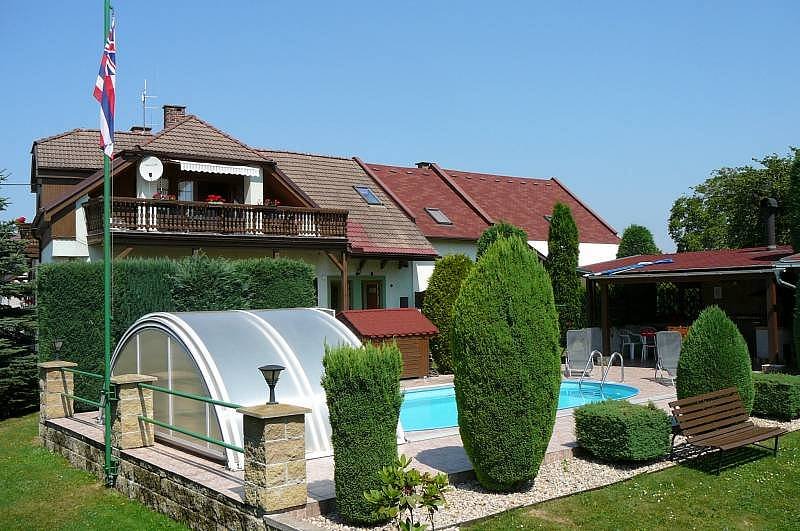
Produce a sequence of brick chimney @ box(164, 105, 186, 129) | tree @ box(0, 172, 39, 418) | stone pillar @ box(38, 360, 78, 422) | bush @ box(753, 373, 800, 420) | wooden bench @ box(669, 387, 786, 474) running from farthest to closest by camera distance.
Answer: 1. brick chimney @ box(164, 105, 186, 129)
2. tree @ box(0, 172, 39, 418)
3. stone pillar @ box(38, 360, 78, 422)
4. bush @ box(753, 373, 800, 420)
5. wooden bench @ box(669, 387, 786, 474)

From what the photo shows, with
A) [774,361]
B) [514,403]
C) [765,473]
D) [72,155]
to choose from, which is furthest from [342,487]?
[72,155]

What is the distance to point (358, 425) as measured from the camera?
24.2 ft

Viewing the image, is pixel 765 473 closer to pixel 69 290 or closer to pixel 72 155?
pixel 69 290

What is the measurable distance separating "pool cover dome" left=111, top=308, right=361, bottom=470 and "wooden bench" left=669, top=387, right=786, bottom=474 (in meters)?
4.87

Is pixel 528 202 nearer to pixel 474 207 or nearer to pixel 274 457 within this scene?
pixel 474 207

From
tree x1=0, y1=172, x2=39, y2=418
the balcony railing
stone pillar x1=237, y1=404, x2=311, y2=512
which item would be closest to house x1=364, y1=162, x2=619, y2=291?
the balcony railing

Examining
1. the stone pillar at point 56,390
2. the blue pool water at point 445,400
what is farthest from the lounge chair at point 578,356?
the stone pillar at point 56,390

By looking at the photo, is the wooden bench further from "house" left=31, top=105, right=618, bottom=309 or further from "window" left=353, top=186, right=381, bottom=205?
"window" left=353, top=186, right=381, bottom=205

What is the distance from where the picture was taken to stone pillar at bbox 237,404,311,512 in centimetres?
733

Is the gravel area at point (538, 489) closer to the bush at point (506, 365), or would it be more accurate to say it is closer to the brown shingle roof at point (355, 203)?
the bush at point (506, 365)

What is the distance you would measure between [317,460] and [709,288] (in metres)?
18.6

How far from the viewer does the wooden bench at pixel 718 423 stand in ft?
32.0

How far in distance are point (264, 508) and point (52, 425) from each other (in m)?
7.47

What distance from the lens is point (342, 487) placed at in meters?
7.42
